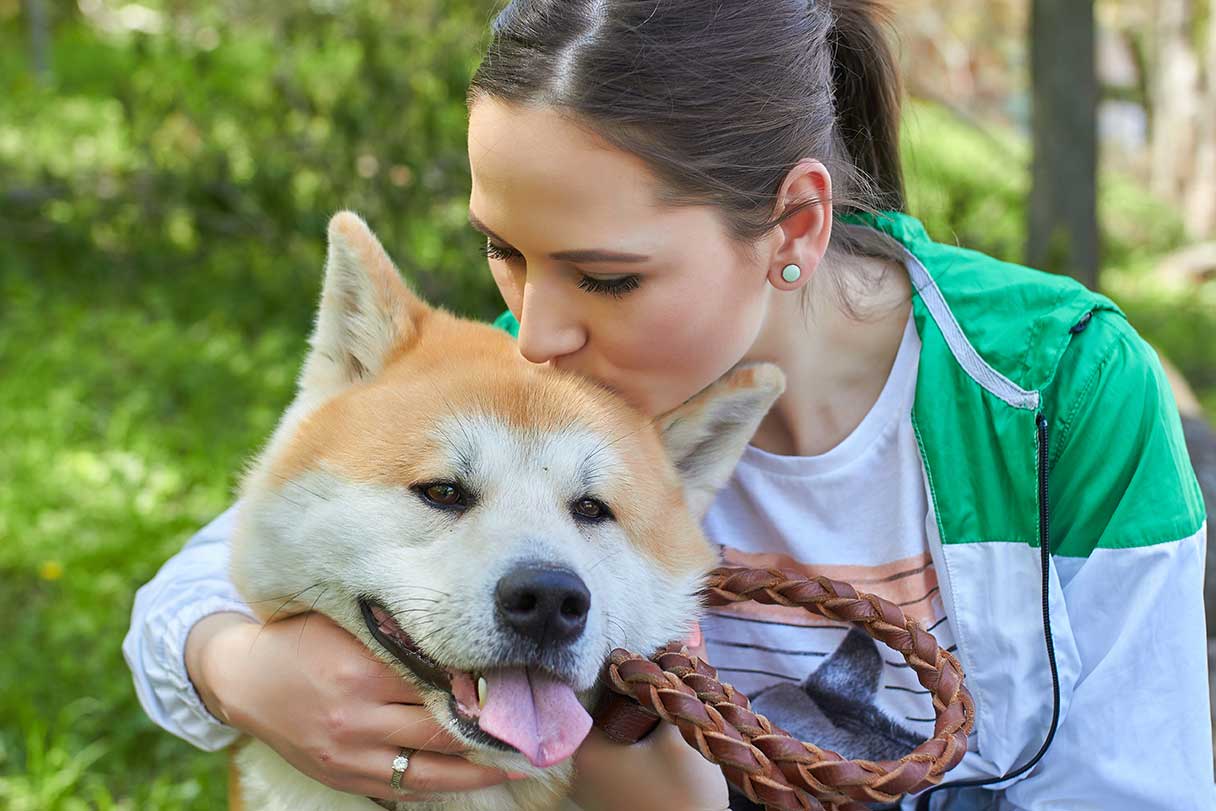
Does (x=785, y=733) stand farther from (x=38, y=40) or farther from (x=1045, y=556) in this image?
(x=38, y=40)

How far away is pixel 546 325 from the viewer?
6.83 ft

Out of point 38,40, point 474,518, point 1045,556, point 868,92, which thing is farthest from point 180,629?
point 38,40

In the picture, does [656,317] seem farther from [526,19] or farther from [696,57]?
[526,19]

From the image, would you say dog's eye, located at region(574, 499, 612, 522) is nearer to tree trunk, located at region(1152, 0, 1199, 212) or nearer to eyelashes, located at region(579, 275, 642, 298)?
eyelashes, located at region(579, 275, 642, 298)

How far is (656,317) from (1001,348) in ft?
2.20

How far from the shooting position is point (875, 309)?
2393mm

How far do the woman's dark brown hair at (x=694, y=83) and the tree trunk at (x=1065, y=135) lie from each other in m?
4.46

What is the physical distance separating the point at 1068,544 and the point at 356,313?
4.63 feet

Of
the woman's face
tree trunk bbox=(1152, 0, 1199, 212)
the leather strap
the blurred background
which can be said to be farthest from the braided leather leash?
tree trunk bbox=(1152, 0, 1199, 212)

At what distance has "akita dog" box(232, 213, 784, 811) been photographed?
180 cm

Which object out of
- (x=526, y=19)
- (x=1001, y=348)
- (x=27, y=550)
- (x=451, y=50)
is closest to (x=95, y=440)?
(x=27, y=550)

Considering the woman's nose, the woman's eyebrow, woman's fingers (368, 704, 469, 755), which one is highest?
the woman's eyebrow

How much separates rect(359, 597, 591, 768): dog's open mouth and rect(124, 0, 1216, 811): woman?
10 centimetres

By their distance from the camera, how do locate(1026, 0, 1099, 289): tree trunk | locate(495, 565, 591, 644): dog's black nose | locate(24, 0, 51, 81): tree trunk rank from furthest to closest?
locate(24, 0, 51, 81): tree trunk, locate(1026, 0, 1099, 289): tree trunk, locate(495, 565, 591, 644): dog's black nose
